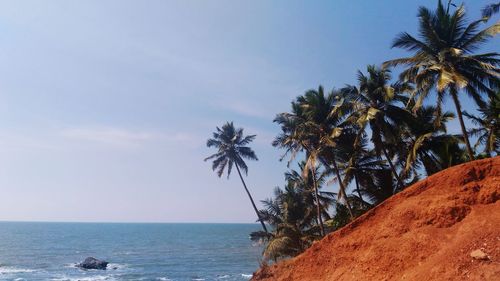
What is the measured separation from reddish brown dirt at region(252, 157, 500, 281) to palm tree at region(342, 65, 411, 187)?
10.3m

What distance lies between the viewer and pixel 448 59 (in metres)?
24.4

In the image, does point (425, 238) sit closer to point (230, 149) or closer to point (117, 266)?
point (230, 149)

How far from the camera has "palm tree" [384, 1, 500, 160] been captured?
2339 cm

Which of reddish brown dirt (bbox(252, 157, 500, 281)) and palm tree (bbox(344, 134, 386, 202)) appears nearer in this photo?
reddish brown dirt (bbox(252, 157, 500, 281))

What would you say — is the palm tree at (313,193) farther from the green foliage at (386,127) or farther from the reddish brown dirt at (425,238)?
the reddish brown dirt at (425,238)

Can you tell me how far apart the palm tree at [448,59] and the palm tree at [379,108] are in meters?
4.22

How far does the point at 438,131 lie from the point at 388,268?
17.3 m

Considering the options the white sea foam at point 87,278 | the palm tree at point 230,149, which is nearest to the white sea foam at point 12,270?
the white sea foam at point 87,278

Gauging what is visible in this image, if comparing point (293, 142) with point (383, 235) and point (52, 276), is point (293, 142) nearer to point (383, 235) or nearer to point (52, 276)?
point (383, 235)

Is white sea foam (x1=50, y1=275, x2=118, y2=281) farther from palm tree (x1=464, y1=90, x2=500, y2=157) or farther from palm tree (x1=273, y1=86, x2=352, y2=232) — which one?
palm tree (x1=464, y1=90, x2=500, y2=157)

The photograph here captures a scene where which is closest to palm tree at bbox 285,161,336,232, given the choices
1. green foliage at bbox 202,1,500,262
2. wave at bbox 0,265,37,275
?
green foliage at bbox 202,1,500,262

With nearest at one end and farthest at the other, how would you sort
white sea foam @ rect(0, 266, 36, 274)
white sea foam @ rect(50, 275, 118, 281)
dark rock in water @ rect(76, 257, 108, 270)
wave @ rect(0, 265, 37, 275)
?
white sea foam @ rect(50, 275, 118, 281) → wave @ rect(0, 265, 37, 275) → white sea foam @ rect(0, 266, 36, 274) → dark rock in water @ rect(76, 257, 108, 270)

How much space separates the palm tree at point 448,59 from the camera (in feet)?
76.7

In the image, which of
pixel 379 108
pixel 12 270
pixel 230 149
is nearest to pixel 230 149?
pixel 230 149
